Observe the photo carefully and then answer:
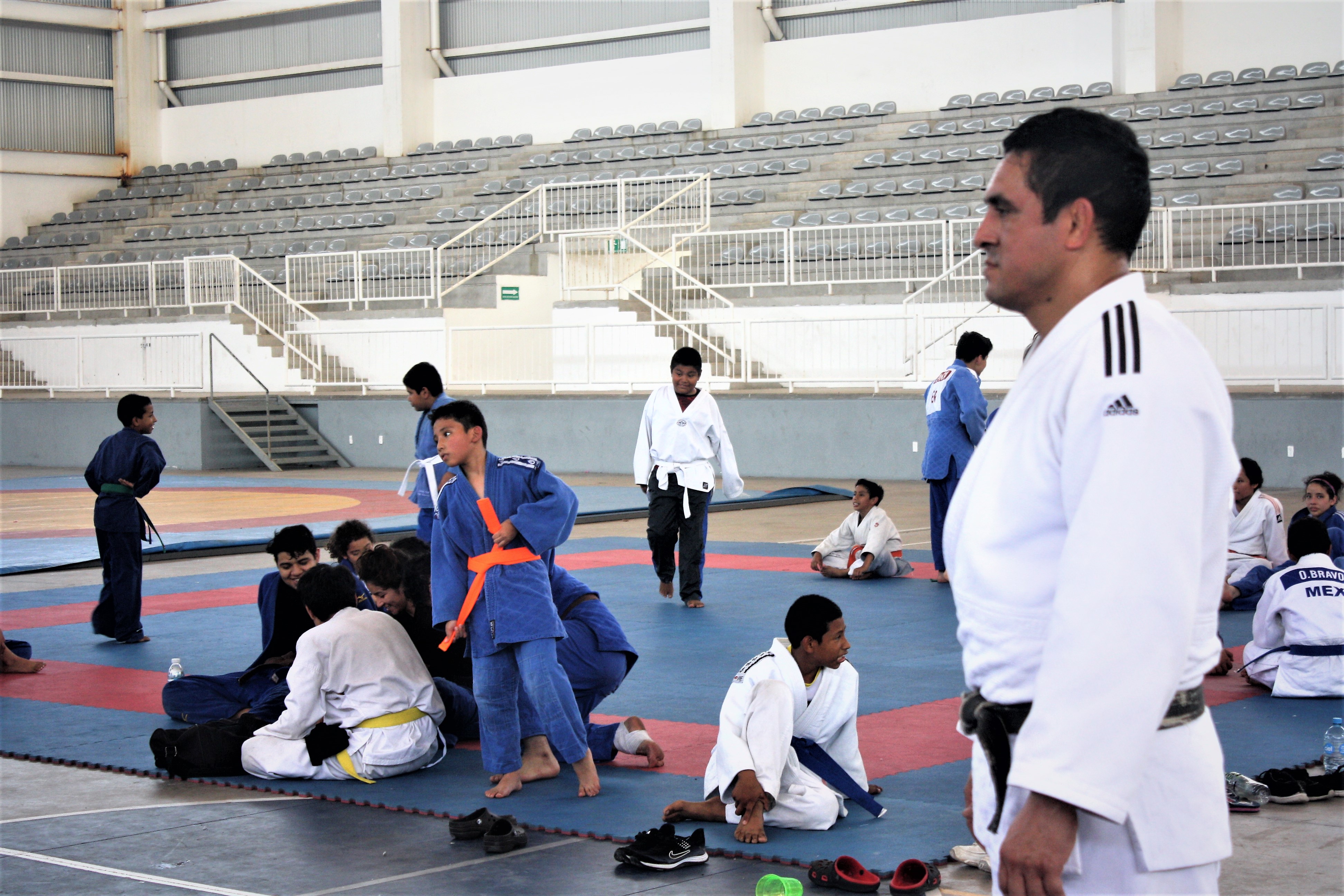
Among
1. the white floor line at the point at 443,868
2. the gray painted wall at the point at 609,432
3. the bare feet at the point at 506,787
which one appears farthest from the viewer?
the gray painted wall at the point at 609,432

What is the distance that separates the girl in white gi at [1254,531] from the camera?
30.1ft

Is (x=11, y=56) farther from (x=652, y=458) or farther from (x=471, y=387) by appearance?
(x=652, y=458)

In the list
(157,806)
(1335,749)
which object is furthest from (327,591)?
(1335,749)

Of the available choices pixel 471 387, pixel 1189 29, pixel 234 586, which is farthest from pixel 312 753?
pixel 1189 29

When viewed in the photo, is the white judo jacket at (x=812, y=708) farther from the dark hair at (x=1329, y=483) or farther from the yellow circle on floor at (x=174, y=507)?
the yellow circle on floor at (x=174, y=507)

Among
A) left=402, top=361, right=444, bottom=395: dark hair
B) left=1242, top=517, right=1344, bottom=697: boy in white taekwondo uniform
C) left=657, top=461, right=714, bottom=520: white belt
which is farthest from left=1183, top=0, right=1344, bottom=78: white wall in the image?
left=402, top=361, right=444, bottom=395: dark hair

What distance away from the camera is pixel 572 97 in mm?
29734

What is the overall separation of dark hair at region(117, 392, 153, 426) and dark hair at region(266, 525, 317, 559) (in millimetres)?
2682

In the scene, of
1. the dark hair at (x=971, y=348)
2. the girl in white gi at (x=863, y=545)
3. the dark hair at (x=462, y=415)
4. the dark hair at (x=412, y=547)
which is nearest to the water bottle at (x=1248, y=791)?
the dark hair at (x=462, y=415)

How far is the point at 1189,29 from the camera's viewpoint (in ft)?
76.7

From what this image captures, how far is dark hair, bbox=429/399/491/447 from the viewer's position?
545 cm

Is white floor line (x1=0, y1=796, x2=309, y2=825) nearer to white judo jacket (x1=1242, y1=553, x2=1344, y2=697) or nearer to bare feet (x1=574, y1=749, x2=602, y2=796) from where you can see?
bare feet (x1=574, y1=749, x2=602, y2=796)

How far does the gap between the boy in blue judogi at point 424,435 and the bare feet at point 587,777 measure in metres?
2.78

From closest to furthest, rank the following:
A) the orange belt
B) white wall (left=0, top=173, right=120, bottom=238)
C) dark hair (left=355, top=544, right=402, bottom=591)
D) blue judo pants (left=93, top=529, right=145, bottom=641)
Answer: the orange belt < dark hair (left=355, top=544, right=402, bottom=591) < blue judo pants (left=93, top=529, right=145, bottom=641) < white wall (left=0, top=173, right=120, bottom=238)
